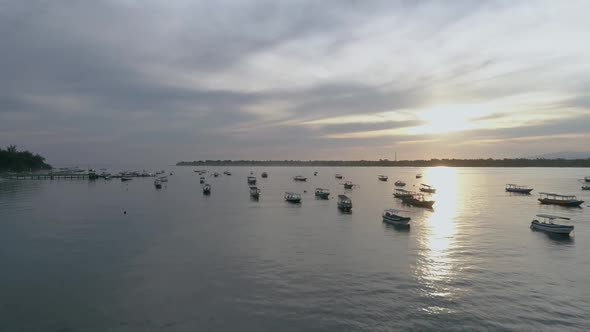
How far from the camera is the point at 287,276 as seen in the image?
3095 centimetres

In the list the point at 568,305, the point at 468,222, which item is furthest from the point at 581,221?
the point at 568,305

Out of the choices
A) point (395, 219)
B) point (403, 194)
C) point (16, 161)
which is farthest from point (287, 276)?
point (16, 161)

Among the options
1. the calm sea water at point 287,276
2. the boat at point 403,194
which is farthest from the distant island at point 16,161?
the boat at point 403,194

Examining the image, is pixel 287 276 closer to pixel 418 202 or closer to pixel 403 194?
pixel 418 202

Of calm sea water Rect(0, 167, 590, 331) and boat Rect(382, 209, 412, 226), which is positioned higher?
boat Rect(382, 209, 412, 226)

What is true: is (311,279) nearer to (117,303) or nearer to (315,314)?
(315,314)

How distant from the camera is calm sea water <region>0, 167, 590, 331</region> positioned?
23000 mm

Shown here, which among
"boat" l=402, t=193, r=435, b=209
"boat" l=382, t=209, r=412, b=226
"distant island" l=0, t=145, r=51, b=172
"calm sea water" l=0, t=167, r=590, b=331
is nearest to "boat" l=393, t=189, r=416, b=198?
"boat" l=402, t=193, r=435, b=209

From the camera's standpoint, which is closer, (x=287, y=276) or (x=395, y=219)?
(x=287, y=276)

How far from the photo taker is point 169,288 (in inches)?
1101

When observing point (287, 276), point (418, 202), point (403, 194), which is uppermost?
point (403, 194)

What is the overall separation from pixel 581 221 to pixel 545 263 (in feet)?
113

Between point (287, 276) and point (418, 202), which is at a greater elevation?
point (418, 202)

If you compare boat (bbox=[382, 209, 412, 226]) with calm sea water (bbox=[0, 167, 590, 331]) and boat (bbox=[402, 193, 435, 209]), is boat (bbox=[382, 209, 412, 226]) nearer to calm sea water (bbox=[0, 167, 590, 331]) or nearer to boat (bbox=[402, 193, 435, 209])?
calm sea water (bbox=[0, 167, 590, 331])
